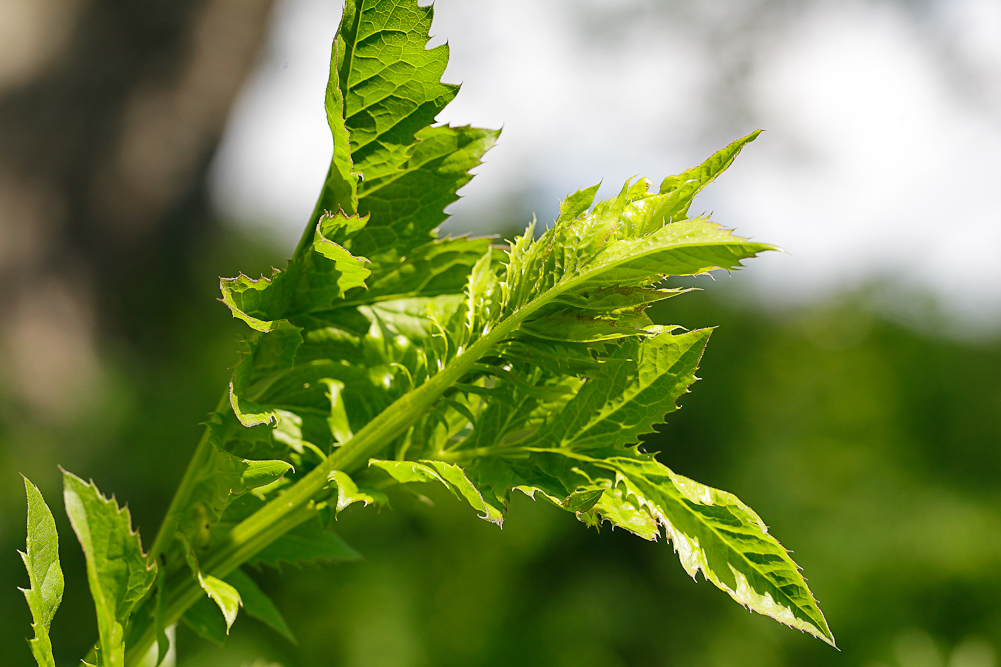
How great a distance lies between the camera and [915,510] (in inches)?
215

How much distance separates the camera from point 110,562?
49cm

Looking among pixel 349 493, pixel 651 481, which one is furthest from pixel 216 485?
pixel 651 481

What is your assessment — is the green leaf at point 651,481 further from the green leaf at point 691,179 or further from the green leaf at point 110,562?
the green leaf at point 110,562

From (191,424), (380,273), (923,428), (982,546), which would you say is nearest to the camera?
(380,273)

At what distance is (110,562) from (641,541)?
18.6ft

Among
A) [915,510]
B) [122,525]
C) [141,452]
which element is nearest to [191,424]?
[141,452]

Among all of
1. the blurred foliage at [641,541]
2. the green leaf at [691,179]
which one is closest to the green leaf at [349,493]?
the green leaf at [691,179]

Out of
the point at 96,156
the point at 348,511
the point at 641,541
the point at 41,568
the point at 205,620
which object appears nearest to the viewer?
the point at 41,568

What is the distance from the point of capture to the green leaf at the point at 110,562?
470 mm

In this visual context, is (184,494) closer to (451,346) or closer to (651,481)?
(451,346)

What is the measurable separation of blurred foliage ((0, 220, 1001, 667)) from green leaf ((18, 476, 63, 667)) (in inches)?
96.7

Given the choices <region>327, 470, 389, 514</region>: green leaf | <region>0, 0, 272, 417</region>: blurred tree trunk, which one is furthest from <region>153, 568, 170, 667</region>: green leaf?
<region>0, 0, 272, 417</region>: blurred tree trunk

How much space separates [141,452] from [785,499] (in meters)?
4.98

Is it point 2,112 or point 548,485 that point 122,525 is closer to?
point 548,485
